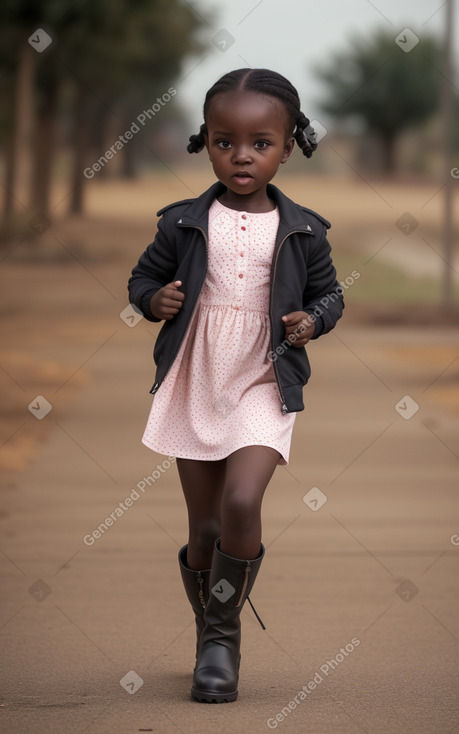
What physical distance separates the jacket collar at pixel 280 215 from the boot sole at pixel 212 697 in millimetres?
1257

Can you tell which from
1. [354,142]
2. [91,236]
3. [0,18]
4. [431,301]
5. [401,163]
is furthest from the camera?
[354,142]

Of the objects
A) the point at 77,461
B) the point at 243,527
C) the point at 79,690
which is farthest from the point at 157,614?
the point at 77,461

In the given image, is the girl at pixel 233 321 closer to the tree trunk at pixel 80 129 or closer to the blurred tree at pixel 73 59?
the blurred tree at pixel 73 59

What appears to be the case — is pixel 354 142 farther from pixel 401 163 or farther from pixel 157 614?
pixel 157 614

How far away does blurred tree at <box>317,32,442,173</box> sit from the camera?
7225 cm

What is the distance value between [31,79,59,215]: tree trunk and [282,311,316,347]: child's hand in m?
31.0

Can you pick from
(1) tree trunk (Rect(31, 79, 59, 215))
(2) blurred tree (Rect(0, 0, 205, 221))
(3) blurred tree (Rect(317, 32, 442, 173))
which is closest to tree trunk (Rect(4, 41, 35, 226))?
(2) blurred tree (Rect(0, 0, 205, 221))

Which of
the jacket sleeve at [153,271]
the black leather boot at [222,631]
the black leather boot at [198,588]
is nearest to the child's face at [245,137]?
the jacket sleeve at [153,271]

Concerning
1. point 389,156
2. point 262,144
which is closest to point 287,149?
point 262,144

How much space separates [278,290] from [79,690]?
1259 millimetres

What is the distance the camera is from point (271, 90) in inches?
155

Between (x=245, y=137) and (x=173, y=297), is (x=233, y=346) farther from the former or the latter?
(x=245, y=137)

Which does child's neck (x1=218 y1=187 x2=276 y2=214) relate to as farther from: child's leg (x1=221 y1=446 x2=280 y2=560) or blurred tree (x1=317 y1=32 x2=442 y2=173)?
blurred tree (x1=317 y1=32 x2=442 y2=173)

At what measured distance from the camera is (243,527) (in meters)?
3.88
